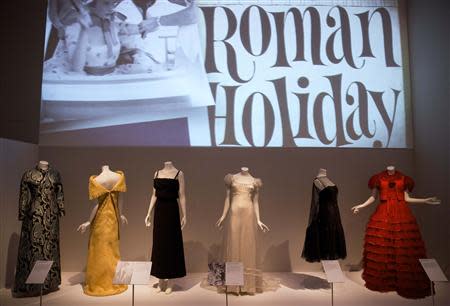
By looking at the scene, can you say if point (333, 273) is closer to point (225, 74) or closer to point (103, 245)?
point (103, 245)

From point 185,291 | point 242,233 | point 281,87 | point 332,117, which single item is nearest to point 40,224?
point 185,291

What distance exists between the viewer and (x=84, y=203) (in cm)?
550

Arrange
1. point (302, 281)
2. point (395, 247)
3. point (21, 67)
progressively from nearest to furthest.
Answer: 1. point (395, 247)
2. point (302, 281)
3. point (21, 67)

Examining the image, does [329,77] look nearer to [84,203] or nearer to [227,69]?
[227,69]

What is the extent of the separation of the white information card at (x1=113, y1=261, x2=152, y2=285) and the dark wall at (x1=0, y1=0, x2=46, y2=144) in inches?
105

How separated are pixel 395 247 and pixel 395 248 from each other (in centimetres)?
1

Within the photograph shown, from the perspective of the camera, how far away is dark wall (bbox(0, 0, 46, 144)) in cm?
561

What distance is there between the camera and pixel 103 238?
4.49m

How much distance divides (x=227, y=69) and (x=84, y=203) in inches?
107

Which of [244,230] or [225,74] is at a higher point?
[225,74]

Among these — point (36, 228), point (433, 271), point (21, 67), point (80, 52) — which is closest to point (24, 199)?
point (36, 228)

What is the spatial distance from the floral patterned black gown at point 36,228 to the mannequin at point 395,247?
138 inches

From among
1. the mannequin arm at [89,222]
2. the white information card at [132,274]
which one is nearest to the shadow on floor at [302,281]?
the white information card at [132,274]

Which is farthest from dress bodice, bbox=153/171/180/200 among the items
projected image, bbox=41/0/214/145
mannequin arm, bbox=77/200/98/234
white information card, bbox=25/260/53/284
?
white information card, bbox=25/260/53/284
